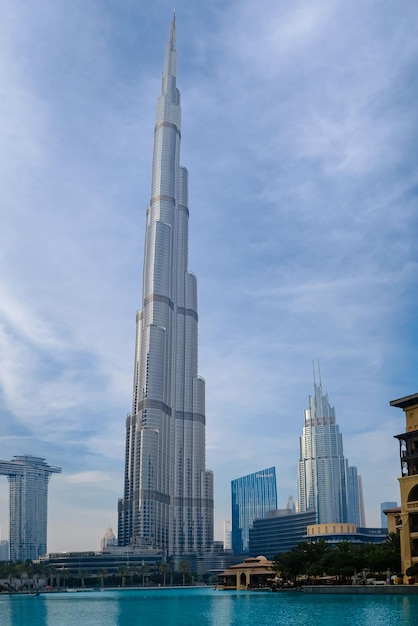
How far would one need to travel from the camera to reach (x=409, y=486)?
101 meters

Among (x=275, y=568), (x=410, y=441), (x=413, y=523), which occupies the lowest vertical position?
(x=275, y=568)

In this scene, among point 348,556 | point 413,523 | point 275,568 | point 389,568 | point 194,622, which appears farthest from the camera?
point 275,568

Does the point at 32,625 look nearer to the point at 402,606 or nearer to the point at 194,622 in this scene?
the point at 194,622

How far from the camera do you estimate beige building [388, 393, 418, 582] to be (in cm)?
9925

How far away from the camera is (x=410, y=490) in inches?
3974

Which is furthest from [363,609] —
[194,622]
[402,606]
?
[194,622]

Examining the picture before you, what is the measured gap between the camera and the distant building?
9919 cm

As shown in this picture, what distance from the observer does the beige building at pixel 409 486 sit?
326 feet

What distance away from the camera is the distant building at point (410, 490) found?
9919 cm

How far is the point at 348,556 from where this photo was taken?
115m

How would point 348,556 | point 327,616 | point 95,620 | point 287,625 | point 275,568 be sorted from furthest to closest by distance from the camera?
1. point 275,568
2. point 348,556
3. point 95,620
4. point 327,616
5. point 287,625

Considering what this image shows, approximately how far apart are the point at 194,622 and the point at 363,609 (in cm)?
1641

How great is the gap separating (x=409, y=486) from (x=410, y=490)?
55 centimetres

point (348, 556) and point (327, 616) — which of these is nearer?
point (327, 616)
